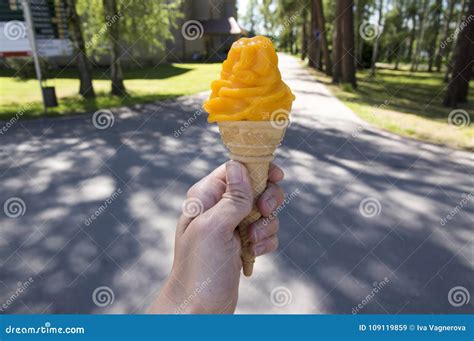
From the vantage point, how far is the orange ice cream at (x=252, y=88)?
2.59 m

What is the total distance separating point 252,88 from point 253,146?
1.43ft

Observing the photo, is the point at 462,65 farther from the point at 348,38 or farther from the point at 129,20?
the point at 129,20

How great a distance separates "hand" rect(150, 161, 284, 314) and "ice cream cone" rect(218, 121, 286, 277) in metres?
0.07

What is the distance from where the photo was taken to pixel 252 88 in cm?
262

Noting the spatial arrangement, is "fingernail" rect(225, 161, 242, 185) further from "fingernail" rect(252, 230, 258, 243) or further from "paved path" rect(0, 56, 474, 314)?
"paved path" rect(0, 56, 474, 314)

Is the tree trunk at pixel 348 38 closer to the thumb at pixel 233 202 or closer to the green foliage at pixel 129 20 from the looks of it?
the green foliage at pixel 129 20

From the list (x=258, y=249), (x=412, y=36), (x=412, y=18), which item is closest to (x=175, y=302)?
(x=258, y=249)

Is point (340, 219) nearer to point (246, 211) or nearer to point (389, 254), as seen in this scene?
point (389, 254)

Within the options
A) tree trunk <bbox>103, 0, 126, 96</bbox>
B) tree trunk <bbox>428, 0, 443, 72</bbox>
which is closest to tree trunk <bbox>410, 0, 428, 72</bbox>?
tree trunk <bbox>428, 0, 443, 72</bbox>

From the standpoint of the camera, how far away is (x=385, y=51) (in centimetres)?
5759

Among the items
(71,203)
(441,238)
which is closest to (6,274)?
(71,203)

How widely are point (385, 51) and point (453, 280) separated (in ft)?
198

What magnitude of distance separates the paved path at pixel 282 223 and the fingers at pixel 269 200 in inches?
77.6

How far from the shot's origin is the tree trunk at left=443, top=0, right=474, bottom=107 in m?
14.8
